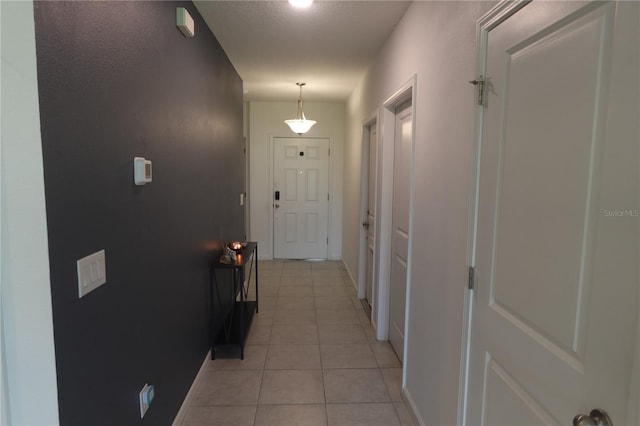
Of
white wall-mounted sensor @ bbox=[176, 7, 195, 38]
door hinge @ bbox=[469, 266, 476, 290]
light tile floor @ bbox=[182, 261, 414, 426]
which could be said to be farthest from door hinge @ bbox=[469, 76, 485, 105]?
light tile floor @ bbox=[182, 261, 414, 426]

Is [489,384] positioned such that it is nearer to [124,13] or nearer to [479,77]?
[479,77]

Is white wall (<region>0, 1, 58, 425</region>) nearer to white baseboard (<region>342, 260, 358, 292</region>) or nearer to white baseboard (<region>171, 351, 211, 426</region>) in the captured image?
white baseboard (<region>171, 351, 211, 426</region>)

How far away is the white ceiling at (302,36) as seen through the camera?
2367mm

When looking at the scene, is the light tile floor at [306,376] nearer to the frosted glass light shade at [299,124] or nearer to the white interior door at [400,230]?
the white interior door at [400,230]

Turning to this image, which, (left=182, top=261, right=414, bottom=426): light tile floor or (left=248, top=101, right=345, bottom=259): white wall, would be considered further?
(left=248, top=101, right=345, bottom=259): white wall

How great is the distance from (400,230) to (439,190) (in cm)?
100

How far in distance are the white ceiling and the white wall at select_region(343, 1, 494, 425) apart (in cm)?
31

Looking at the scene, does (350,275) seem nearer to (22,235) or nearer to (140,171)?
(140,171)

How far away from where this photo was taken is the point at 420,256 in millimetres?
2094

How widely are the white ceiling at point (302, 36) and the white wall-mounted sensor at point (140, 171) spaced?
135 centimetres

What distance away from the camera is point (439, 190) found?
5.92 feet

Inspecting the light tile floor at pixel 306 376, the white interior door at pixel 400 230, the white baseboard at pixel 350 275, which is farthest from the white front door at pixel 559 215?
the white baseboard at pixel 350 275

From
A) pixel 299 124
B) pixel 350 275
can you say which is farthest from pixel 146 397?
pixel 350 275

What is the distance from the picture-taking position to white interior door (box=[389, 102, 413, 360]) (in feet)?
8.54
